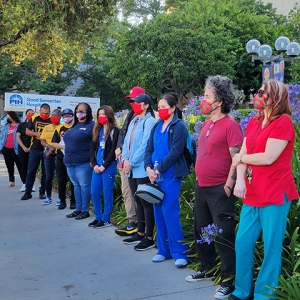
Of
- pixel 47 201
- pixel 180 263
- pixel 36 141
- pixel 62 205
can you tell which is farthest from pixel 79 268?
pixel 36 141

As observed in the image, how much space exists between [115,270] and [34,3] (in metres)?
6.23

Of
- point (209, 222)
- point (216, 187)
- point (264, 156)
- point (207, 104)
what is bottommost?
point (209, 222)

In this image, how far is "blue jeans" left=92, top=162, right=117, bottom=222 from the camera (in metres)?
6.98

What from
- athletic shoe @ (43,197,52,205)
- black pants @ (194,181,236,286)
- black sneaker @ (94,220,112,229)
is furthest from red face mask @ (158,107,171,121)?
athletic shoe @ (43,197,52,205)

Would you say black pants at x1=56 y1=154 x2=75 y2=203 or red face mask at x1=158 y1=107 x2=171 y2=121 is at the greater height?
red face mask at x1=158 y1=107 x2=171 y2=121

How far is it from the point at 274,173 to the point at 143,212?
8.87 feet

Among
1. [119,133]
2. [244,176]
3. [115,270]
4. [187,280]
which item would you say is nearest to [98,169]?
[119,133]

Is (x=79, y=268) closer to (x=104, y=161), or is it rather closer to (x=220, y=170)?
(x=220, y=170)

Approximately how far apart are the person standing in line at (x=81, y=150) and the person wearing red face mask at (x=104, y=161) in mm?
443

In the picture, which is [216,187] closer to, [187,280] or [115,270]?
[187,280]

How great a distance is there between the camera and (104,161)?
22.7ft

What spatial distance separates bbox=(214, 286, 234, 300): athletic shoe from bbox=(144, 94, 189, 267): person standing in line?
861 mm

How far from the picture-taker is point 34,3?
926cm

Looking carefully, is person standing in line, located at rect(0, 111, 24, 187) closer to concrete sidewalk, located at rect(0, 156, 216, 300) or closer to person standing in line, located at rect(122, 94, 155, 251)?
concrete sidewalk, located at rect(0, 156, 216, 300)
